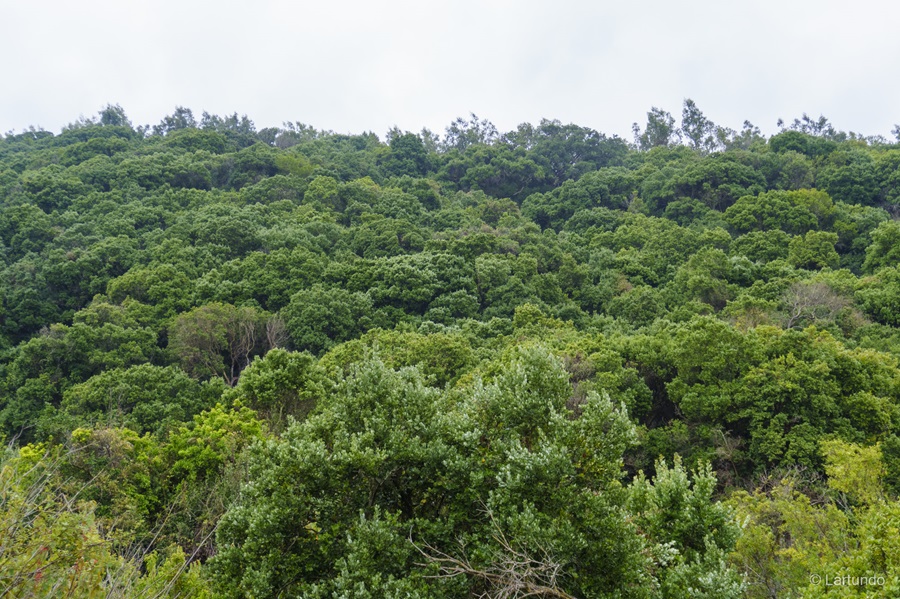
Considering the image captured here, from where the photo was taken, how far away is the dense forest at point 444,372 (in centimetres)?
868

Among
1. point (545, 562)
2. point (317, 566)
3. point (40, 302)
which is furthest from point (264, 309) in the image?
point (545, 562)

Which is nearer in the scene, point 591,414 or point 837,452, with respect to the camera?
point 591,414

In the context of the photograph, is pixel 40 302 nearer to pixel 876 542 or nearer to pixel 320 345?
pixel 320 345

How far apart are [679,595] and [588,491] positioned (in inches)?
79.5

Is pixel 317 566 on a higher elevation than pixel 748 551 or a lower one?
higher

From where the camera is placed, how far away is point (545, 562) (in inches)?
319

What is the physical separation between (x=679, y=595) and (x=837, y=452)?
1178cm

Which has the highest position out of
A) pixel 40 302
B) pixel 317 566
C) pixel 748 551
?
pixel 40 302

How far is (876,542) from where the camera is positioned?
22.6 feet

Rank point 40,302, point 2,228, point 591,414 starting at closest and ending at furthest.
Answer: point 591,414 < point 40,302 < point 2,228

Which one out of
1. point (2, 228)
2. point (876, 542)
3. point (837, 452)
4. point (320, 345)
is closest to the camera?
point (876, 542)

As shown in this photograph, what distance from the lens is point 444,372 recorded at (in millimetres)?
27219

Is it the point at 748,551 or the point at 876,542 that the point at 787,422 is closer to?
the point at 748,551

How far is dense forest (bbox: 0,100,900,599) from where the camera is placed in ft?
28.5
